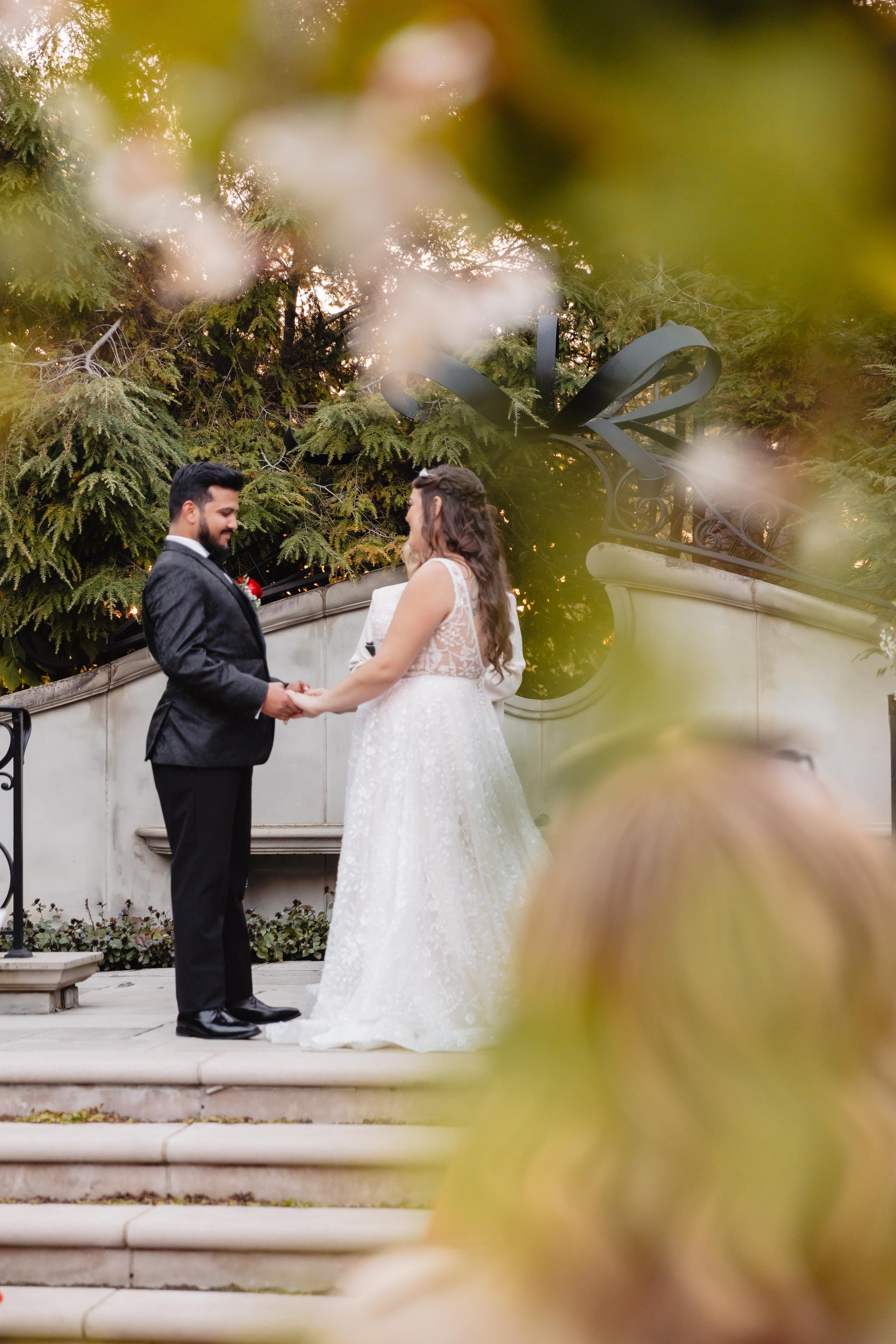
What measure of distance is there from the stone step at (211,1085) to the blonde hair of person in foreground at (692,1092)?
2458 millimetres

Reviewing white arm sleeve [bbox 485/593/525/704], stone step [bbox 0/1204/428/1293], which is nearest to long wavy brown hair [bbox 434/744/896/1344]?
stone step [bbox 0/1204/428/1293]

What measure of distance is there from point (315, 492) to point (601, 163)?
6.43 m

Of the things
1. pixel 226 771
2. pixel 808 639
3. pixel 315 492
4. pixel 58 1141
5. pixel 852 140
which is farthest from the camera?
pixel 315 492

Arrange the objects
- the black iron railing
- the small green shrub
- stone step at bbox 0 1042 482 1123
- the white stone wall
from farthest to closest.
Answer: the white stone wall
the small green shrub
the black iron railing
stone step at bbox 0 1042 482 1123

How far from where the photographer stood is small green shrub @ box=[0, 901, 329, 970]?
5.80m

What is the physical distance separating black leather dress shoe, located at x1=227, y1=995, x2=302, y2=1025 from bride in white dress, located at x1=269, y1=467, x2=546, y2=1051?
0.22 metres

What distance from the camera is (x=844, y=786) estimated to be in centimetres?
60

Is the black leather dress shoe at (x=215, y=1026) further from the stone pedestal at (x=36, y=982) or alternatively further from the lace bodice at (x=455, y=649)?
the lace bodice at (x=455, y=649)

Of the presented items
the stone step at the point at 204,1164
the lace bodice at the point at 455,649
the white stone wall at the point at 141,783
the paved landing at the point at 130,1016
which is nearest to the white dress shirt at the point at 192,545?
the lace bodice at the point at 455,649

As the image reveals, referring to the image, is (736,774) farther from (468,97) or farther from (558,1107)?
(468,97)

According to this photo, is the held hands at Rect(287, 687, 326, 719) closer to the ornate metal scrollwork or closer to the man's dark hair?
the man's dark hair

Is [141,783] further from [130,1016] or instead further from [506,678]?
[506,678]

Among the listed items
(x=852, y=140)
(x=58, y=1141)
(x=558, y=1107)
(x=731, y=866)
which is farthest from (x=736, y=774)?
(x=58, y=1141)

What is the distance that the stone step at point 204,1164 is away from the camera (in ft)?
9.40
